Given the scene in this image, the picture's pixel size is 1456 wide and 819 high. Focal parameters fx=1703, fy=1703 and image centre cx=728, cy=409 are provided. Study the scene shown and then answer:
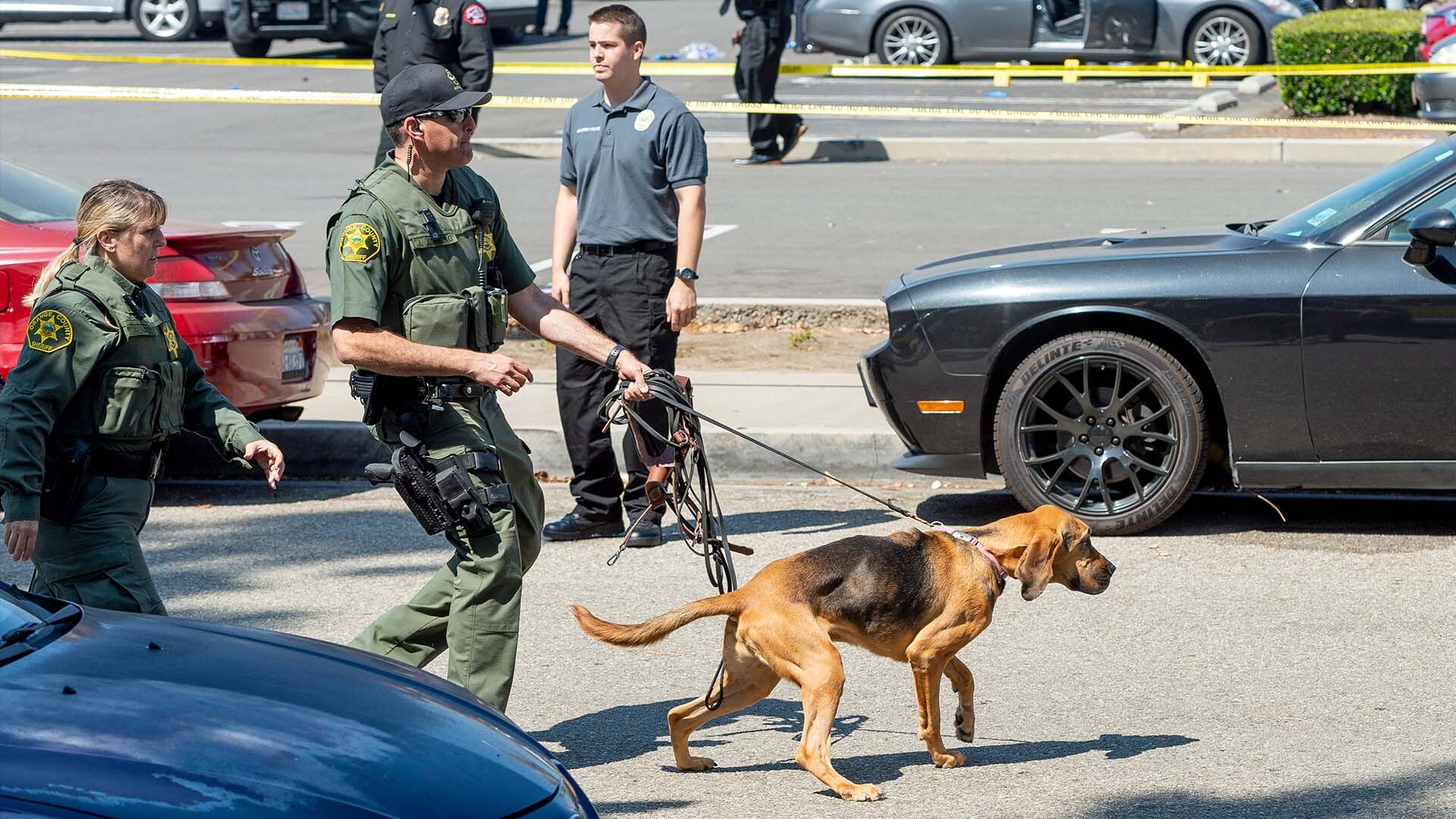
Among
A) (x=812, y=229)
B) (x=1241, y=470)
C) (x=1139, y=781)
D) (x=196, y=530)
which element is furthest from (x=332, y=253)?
(x=812, y=229)

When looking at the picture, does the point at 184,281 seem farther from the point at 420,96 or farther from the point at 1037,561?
the point at 1037,561

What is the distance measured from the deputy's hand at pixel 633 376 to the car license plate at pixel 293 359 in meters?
3.36

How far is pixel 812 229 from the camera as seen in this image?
13461 mm

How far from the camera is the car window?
6492 millimetres

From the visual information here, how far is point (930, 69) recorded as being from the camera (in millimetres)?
19812

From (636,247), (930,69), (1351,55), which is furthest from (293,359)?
(1351,55)

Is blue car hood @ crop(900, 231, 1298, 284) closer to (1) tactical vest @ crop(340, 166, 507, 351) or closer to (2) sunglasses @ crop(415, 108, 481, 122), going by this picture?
(1) tactical vest @ crop(340, 166, 507, 351)

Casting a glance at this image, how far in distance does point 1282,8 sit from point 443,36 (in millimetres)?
14800

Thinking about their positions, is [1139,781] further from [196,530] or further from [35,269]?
[35,269]

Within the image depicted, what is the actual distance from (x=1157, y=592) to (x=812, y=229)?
25.3ft

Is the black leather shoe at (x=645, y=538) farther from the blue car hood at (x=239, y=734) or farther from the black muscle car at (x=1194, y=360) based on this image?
the blue car hood at (x=239, y=734)

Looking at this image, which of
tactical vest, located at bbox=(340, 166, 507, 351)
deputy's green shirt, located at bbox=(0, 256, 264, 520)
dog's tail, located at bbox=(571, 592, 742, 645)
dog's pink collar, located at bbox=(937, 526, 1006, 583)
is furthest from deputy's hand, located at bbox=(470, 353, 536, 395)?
dog's pink collar, located at bbox=(937, 526, 1006, 583)

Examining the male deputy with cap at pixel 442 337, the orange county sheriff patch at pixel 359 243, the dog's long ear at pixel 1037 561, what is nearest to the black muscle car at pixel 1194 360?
the dog's long ear at pixel 1037 561

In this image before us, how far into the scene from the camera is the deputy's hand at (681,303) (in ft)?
21.7
